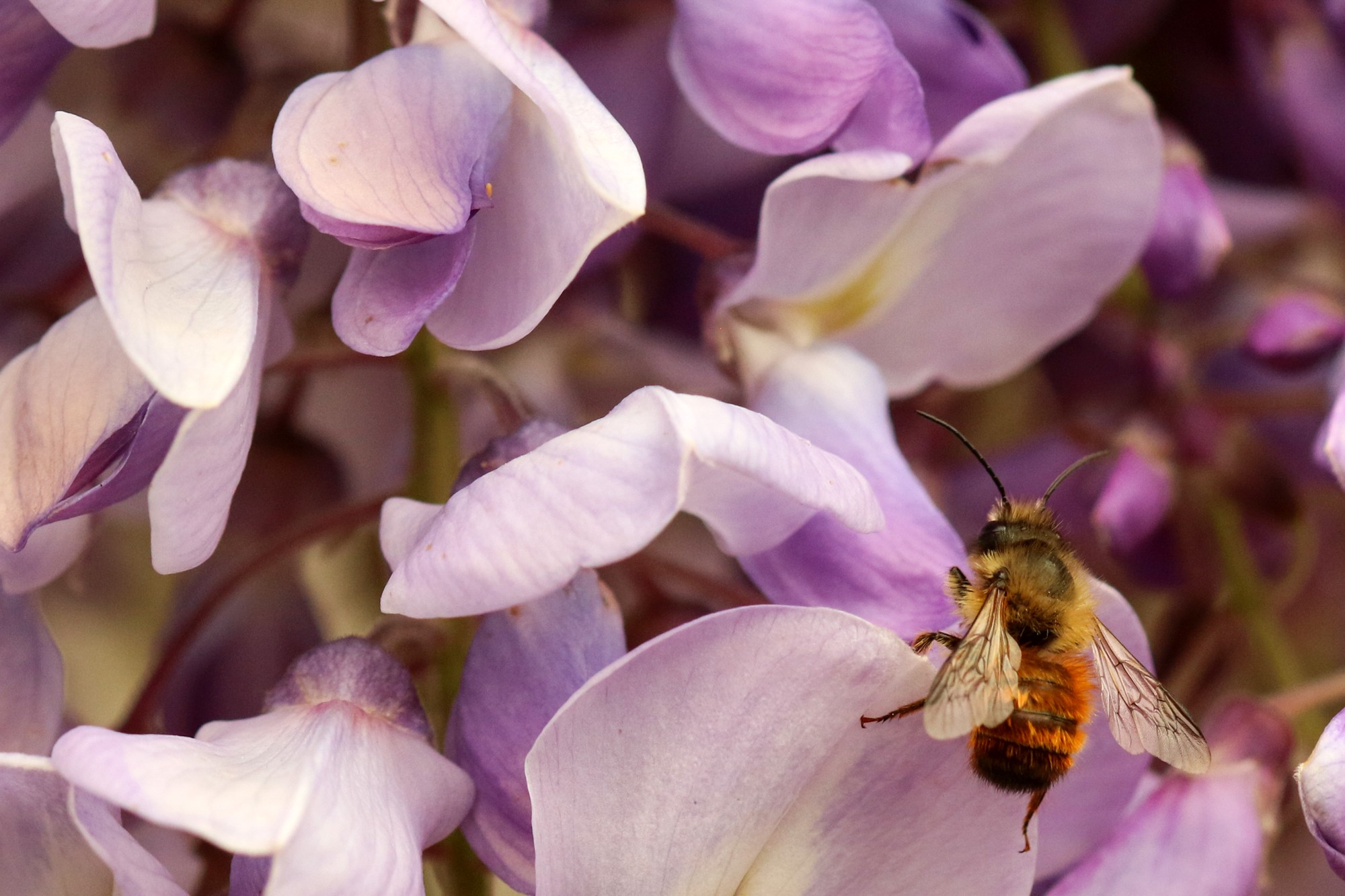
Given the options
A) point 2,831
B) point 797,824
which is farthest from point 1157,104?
point 2,831

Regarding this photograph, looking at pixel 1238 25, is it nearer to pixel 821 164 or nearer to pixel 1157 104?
pixel 1157 104

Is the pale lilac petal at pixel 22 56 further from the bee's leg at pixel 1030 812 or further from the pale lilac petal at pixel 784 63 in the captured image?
the bee's leg at pixel 1030 812

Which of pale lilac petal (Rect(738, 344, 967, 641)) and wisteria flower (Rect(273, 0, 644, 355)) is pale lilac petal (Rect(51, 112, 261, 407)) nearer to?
wisteria flower (Rect(273, 0, 644, 355))

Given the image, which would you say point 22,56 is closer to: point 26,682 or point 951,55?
point 26,682

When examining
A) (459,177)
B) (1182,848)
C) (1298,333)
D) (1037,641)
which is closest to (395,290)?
(459,177)

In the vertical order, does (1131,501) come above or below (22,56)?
below

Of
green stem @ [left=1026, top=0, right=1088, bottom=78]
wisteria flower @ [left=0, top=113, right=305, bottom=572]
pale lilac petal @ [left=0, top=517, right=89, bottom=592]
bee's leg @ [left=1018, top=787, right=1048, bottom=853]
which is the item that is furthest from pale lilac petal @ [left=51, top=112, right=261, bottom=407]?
green stem @ [left=1026, top=0, right=1088, bottom=78]
